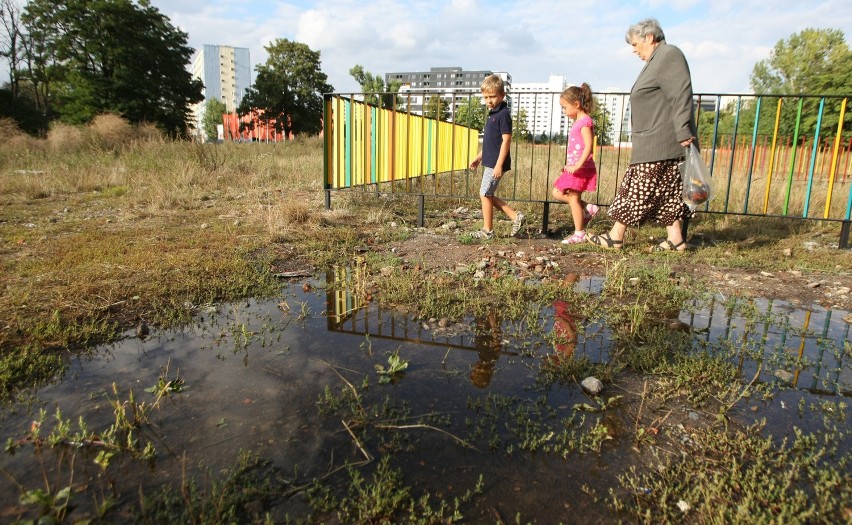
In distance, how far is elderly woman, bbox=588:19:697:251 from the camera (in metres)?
4.22

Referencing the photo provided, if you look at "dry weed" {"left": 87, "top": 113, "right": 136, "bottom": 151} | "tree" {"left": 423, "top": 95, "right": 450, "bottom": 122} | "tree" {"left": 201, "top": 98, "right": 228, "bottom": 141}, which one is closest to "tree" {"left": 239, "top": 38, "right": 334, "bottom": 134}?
"dry weed" {"left": 87, "top": 113, "right": 136, "bottom": 151}

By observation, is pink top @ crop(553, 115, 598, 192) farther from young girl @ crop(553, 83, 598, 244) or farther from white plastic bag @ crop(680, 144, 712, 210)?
white plastic bag @ crop(680, 144, 712, 210)

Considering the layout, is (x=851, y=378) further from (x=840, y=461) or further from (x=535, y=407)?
(x=535, y=407)

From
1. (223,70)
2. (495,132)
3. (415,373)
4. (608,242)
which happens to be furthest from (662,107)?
(223,70)

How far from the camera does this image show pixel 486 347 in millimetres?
2645

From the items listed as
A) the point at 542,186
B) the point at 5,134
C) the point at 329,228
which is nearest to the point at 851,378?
the point at 329,228

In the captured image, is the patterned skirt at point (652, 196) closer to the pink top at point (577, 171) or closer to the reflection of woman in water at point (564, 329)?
the pink top at point (577, 171)

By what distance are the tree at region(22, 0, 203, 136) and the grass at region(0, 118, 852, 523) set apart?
95.7 ft

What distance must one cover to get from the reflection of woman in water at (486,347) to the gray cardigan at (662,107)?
2.58m

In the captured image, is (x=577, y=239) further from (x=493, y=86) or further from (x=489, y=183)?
(x=493, y=86)

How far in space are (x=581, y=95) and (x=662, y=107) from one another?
0.81 meters

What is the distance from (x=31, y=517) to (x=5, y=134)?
63.0 feet

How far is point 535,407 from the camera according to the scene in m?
2.04

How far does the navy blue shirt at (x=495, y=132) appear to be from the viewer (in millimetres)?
5273
